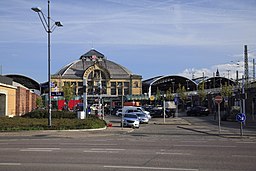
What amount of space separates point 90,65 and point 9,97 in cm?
8889

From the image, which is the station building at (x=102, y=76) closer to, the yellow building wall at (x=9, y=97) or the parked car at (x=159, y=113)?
the parked car at (x=159, y=113)

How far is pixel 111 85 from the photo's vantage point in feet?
443

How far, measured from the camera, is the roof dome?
132625 millimetres

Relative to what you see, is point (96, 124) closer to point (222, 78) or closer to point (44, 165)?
point (44, 165)

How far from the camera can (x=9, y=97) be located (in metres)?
46.8

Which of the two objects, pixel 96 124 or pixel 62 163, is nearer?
pixel 62 163

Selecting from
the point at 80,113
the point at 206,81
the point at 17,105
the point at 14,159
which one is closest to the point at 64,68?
the point at 206,81

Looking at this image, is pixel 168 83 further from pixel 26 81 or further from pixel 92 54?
pixel 26 81

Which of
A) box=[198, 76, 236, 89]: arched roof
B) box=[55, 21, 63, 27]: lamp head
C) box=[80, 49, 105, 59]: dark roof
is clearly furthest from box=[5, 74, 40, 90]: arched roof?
box=[55, 21, 63, 27]: lamp head

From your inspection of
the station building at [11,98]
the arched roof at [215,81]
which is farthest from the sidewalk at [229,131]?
the arched roof at [215,81]

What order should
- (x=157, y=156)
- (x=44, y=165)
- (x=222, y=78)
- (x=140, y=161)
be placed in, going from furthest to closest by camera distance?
(x=222, y=78), (x=157, y=156), (x=140, y=161), (x=44, y=165)

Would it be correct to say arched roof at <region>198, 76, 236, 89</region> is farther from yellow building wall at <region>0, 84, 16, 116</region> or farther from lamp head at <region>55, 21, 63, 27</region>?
lamp head at <region>55, 21, 63, 27</region>

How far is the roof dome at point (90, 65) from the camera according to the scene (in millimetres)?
132625

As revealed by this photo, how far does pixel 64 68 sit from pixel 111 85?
18.4 metres
